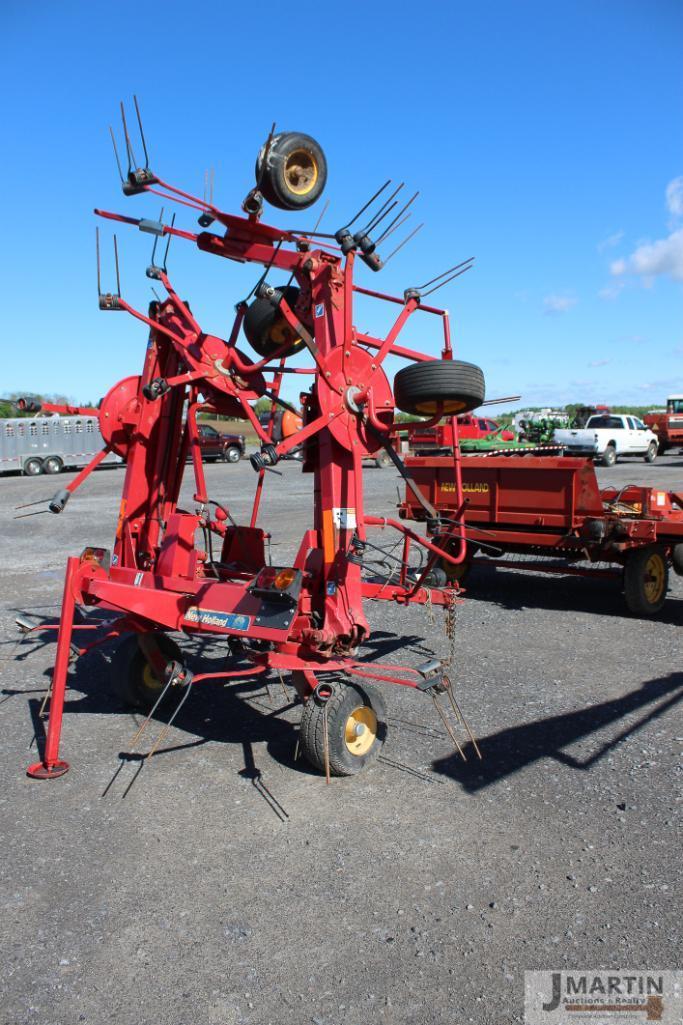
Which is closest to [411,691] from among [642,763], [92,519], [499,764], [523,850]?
[499,764]

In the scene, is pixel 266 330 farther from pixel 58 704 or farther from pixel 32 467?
pixel 32 467

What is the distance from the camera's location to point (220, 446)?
111ft

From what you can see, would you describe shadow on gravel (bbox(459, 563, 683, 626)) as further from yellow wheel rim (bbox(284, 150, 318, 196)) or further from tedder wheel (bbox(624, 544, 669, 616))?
yellow wheel rim (bbox(284, 150, 318, 196))

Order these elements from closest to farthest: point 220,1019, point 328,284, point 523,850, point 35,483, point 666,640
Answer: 1. point 220,1019
2. point 523,850
3. point 328,284
4. point 666,640
5. point 35,483

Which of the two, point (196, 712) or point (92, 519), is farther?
point (92, 519)

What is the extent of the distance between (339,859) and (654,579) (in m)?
5.99

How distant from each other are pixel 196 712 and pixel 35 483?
21.8m

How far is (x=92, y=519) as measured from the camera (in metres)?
16.2

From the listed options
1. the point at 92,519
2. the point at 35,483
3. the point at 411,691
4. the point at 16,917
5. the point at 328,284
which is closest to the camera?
the point at 16,917

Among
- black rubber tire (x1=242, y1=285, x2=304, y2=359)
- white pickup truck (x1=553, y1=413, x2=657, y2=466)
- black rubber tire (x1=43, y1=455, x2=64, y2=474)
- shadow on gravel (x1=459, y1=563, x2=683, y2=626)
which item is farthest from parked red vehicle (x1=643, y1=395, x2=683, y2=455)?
black rubber tire (x1=242, y1=285, x2=304, y2=359)

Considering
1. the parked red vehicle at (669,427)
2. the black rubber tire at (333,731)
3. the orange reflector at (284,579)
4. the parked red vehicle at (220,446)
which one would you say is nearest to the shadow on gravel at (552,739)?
the black rubber tire at (333,731)

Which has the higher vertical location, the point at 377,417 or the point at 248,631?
the point at 377,417

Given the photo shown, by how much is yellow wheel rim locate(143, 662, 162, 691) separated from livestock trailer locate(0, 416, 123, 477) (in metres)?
24.7

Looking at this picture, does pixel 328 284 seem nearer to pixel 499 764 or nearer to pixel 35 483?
pixel 499 764
